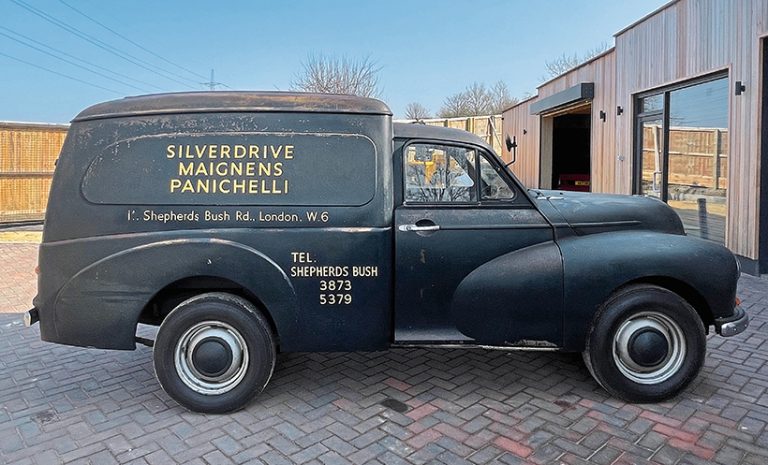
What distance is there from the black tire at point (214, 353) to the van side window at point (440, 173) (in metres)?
1.46

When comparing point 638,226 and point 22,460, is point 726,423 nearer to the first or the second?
point 638,226

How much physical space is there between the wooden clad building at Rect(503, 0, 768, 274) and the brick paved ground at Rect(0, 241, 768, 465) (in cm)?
356

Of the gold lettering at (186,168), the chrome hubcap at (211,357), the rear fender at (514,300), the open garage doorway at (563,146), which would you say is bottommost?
the chrome hubcap at (211,357)

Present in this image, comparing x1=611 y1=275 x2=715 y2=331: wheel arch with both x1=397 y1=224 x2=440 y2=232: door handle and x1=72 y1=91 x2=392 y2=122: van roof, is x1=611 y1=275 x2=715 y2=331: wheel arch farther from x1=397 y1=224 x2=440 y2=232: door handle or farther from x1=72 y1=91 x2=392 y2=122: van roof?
x1=72 y1=91 x2=392 y2=122: van roof

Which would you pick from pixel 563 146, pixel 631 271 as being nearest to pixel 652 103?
pixel 563 146

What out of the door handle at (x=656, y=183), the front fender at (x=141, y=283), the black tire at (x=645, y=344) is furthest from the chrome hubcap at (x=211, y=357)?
the door handle at (x=656, y=183)

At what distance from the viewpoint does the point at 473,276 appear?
13.1ft

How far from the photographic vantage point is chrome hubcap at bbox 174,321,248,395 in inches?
153

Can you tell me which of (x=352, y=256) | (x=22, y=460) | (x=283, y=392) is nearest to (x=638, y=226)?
(x=352, y=256)

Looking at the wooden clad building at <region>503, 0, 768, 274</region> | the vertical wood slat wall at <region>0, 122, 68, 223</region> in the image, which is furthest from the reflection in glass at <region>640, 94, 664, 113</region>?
the vertical wood slat wall at <region>0, 122, 68, 223</region>

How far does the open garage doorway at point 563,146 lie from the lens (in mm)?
17969

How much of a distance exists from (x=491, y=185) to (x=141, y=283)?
100 inches

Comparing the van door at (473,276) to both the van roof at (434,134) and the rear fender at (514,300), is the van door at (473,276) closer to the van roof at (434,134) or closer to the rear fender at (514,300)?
the rear fender at (514,300)

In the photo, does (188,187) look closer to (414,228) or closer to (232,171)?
(232,171)
